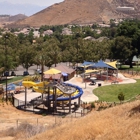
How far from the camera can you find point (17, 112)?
113 feet

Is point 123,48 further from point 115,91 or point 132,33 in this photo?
point 115,91

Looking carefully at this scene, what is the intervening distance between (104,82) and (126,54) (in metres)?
12.6

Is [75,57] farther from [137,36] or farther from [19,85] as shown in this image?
[19,85]

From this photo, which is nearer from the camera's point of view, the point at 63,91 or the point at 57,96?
the point at 63,91

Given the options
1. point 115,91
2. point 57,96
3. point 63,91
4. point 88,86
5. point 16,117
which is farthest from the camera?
point 88,86

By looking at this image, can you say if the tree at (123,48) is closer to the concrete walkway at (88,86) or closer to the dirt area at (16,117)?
the concrete walkway at (88,86)

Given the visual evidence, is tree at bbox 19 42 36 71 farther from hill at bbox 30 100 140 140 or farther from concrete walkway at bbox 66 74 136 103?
hill at bbox 30 100 140 140

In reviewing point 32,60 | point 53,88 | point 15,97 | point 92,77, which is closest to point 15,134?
point 53,88

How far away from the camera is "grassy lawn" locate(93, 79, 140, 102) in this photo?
39.3 metres

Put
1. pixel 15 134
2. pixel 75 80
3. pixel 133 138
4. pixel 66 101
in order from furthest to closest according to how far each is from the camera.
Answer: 1. pixel 75 80
2. pixel 66 101
3. pixel 15 134
4. pixel 133 138

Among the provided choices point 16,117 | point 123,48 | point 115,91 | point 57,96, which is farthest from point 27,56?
point 16,117

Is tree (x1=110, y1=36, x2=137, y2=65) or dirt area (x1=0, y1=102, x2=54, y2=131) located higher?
tree (x1=110, y1=36, x2=137, y2=65)

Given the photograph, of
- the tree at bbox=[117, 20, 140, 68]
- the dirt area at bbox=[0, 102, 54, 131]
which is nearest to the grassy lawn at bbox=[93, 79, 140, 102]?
the dirt area at bbox=[0, 102, 54, 131]

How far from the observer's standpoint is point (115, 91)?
4266cm
